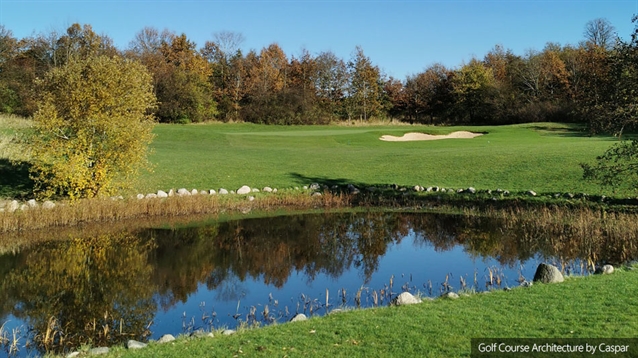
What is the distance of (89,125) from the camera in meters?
18.2

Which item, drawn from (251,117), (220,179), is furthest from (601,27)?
(220,179)

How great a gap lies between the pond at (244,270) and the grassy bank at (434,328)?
163cm

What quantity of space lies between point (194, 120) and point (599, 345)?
185 feet

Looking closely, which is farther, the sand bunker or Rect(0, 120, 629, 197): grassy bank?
the sand bunker

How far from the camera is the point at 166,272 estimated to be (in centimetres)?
1270

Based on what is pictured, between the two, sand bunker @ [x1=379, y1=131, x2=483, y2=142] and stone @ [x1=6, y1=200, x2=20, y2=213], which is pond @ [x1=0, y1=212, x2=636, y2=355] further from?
sand bunker @ [x1=379, y1=131, x2=483, y2=142]

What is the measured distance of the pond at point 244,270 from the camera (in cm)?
941

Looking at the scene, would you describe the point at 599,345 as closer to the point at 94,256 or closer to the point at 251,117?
the point at 94,256

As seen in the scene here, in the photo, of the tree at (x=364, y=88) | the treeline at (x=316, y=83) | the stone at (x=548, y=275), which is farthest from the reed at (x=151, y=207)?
the tree at (x=364, y=88)

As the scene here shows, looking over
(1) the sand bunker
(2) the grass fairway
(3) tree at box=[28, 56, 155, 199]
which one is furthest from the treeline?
(3) tree at box=[28, 56, 155, 199]

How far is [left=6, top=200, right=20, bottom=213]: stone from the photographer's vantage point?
55.3 feet

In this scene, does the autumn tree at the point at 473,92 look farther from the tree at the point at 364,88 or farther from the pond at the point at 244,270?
the pond at the point at 244,270

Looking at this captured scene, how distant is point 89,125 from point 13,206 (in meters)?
3.82

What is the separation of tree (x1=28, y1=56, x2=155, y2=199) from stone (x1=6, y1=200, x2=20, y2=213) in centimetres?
86
